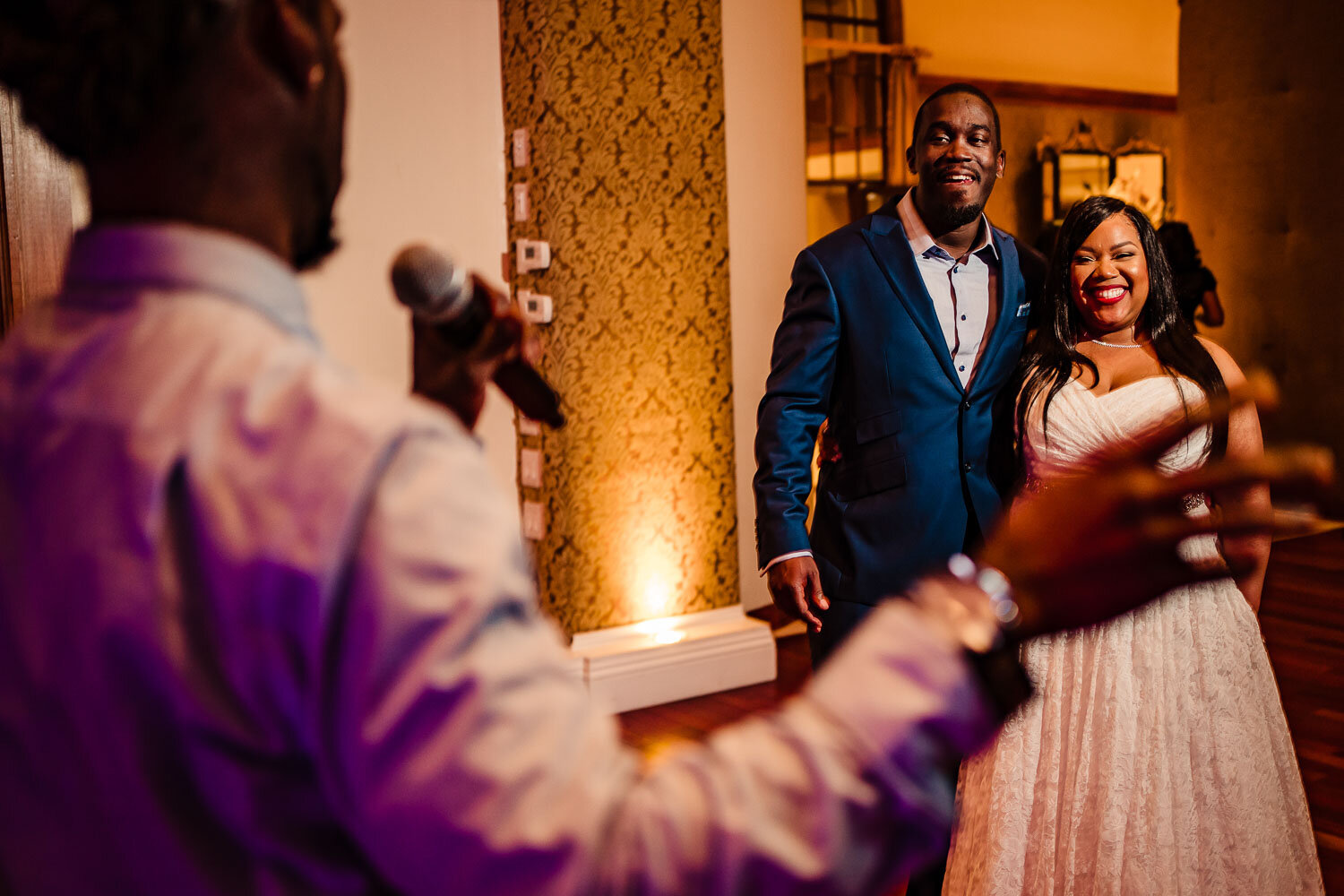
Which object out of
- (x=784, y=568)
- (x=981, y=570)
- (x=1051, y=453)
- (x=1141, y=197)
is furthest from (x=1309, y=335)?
(x=981, y=570)

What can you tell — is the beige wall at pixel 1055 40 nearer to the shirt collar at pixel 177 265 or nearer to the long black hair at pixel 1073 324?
Answer: the long black hair at pixel 1073 324

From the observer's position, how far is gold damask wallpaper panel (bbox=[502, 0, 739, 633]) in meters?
3.70

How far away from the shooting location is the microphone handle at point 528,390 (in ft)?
3.47

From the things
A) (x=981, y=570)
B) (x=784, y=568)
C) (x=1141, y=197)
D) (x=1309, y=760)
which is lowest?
(x=1309, y=760)

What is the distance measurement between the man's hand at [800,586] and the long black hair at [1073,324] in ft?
1.76

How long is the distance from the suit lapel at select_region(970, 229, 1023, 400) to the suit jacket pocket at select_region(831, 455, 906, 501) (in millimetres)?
264

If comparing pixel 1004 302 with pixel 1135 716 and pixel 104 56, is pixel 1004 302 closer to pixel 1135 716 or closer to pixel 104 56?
pixel 1135 716

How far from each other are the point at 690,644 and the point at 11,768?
11.5ft

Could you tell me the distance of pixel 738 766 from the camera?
0.50m

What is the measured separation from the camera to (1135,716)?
207 cm

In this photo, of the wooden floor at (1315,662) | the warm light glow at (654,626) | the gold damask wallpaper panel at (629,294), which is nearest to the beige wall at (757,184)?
the gold damask wallpaper panel at (629,294)

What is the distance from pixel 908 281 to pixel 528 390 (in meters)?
1.46

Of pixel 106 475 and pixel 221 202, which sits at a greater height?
pixel 221 202

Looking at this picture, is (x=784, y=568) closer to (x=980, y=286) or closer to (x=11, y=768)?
(x=980, y=286)
